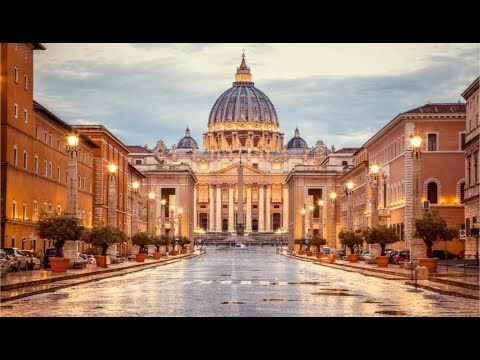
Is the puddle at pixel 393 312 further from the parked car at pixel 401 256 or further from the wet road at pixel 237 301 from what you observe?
the parked car at pixel 401 256

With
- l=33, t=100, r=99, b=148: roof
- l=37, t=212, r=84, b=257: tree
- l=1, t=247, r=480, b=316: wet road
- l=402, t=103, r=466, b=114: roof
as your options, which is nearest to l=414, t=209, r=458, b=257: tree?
l=1, t=247, r=480, b=316: wet road

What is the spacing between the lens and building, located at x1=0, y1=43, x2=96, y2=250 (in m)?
65.2

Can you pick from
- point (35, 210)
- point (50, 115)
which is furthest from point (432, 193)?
point (35, 210)

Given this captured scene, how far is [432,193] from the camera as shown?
9250cm

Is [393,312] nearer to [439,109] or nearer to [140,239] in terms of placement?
[140,239]

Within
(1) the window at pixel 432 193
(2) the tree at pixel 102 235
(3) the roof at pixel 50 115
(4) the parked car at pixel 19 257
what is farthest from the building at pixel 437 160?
(4) the parked car at pixel 19 257

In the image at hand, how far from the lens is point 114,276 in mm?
50875

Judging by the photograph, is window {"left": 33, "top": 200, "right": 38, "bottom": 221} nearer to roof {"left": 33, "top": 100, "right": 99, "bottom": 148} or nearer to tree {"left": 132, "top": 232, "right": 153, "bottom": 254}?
roof {"left": 33, "top": 100, "right": 99, "bottom": 148}

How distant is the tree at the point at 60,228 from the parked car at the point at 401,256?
86.0ft

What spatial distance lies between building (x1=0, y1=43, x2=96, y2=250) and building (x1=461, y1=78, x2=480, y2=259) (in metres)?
30.9

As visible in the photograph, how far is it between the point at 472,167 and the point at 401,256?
9.29 meters
